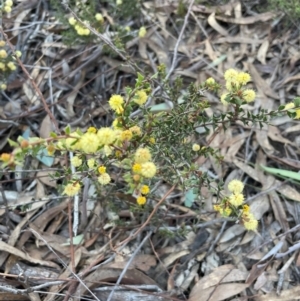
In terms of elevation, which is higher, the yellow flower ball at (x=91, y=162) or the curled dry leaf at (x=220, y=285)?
the yellow flower ball at (x=91, y=162)

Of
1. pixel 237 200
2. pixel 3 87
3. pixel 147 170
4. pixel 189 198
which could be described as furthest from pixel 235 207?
pixel 3 87

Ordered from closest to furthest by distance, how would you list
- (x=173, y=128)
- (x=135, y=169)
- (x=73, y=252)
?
(x=135, y=169)
(x=173, y=128)
(x=73, y=252)

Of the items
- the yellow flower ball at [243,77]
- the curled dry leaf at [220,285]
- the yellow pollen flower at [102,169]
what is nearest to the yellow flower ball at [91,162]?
the yellow pollen flower at [102,169]

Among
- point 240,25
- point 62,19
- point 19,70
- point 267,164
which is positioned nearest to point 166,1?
point 240,25

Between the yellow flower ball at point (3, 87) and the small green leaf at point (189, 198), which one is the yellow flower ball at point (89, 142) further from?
the yellow flower ball at point (3, 87)

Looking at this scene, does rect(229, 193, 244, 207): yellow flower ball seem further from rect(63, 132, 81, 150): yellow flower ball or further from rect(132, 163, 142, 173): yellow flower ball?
rect(63, 132, 81, 150): yellow flower ball

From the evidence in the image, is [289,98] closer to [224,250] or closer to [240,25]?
[240,25]

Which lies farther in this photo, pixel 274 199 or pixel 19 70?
pixel 19 70

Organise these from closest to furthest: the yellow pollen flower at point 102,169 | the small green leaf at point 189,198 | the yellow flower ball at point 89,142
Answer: the yellow flower ball at point 89,142 < the yellow pollen flower at point 102,169 < the small green leaf at point 189,198

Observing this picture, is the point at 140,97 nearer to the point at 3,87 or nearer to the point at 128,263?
the point at 128,263

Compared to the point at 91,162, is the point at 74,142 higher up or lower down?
higher up

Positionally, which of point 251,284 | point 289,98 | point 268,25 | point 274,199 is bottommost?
point 251,284
